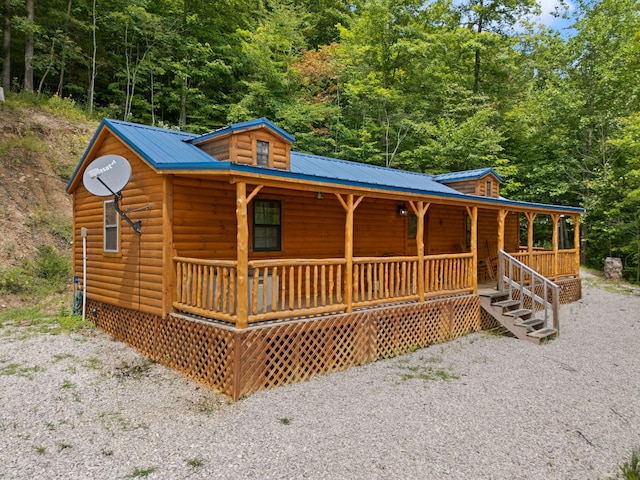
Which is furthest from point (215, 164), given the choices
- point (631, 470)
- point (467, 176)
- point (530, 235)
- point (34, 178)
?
point (34, 178)

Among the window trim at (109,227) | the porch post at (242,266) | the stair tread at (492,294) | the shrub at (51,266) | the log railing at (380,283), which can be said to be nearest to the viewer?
the porch post at (242,266)

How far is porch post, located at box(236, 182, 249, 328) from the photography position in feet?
19.5

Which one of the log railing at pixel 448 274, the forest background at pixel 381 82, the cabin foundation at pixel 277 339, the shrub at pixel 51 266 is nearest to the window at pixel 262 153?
the cabin foundation at pixel 277 339

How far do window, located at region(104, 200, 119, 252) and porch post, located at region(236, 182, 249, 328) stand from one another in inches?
155

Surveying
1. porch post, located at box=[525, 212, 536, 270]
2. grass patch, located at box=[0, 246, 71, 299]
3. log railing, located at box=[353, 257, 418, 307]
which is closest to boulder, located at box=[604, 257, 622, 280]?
→ porch post, located at box=[525, 212, 536, 270]

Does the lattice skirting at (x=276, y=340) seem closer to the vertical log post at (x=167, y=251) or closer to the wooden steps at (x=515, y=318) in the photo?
the vertical log post at (x=167, y=251)

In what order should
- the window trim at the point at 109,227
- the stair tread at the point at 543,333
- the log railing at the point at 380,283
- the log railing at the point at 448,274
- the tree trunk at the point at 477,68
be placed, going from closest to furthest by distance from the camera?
the log railing at the point at 380,283 → the window trim at the point at 109,227 → the stair tread at the point at 543,333 → the log railing at the point at 448,274 → the tree trunk at the point at 477,68

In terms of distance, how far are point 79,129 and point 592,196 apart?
80.9 ft

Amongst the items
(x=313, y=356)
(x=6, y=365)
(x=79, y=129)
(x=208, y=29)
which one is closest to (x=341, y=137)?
(x=208, y=29)

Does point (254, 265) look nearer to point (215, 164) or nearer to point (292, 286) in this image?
point (292, 286)

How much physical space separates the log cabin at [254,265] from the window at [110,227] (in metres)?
0.04

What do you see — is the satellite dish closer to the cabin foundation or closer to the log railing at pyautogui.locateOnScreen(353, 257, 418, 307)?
the cabin foundation

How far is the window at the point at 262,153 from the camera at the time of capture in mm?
8688

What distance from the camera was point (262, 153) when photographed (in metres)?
8.77
